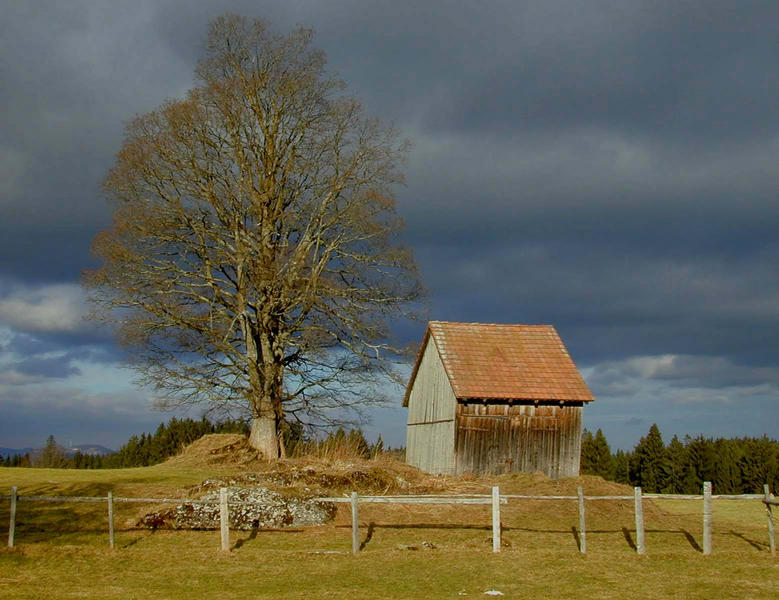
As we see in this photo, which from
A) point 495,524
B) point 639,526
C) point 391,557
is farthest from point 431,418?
point 391,557

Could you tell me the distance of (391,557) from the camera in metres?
17.3

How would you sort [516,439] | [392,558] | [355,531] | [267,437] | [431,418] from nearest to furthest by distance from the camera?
[392,558], [355,531], [516,439], [267,437], [431,418]

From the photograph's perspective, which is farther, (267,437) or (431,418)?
(431,418)

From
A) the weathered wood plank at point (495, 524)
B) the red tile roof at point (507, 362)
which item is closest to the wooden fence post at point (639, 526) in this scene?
the weathered wood plank at point (495, 524)

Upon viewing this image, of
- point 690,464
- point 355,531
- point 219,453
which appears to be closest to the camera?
point 355,531

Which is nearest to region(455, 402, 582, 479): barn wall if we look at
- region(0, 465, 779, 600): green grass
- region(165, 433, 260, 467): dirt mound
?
region(0, 465, 779, 600): green grass

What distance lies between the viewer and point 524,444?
31250mm

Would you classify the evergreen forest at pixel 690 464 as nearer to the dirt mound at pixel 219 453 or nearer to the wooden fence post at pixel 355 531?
the dirt mound at pixel 219 453

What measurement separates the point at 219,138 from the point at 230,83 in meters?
2.28

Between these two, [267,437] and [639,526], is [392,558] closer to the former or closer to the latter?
[639,526]

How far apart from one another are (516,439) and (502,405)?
1460 millimetres

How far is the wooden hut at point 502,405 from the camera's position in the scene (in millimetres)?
31047

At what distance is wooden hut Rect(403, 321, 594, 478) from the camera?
102ft

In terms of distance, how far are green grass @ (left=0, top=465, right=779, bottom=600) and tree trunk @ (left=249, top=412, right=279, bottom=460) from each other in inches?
282
